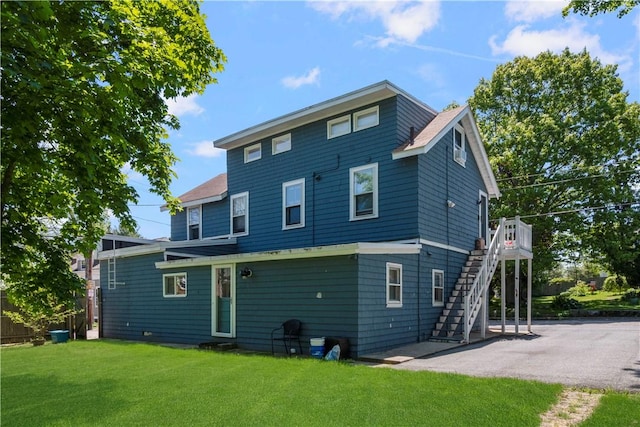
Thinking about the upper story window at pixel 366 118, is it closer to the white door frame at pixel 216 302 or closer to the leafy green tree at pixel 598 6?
the leafy green tree at pixel 598 6

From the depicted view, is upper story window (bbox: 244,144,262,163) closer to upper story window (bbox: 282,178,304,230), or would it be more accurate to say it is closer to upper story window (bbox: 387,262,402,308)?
upper story window (bbox: 282,178,304,230)

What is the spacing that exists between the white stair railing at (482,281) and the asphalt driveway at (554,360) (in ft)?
2.89

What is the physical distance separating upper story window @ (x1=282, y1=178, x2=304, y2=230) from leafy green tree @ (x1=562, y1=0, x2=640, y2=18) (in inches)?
339

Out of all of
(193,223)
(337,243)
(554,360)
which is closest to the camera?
(554,360)

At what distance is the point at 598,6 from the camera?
9289mm

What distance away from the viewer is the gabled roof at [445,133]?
12.3 metres

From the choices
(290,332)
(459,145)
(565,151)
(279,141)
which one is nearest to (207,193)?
(279,141)

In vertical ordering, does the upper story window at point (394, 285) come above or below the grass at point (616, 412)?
above

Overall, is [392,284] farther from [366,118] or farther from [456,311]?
[366,118]

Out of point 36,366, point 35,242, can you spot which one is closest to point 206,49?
point 35,242

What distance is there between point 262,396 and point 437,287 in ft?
27.5

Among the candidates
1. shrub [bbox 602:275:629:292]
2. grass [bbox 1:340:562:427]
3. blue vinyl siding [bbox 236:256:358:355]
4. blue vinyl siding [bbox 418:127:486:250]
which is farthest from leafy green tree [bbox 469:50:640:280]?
grass [bbox 1:340:562:427]

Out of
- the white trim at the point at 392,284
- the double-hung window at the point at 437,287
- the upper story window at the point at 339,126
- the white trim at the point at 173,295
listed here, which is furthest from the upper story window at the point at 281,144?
the double-hung window at the point at 437,287

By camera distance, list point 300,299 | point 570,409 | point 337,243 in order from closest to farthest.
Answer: point 570,409 → point 300,299 → point 337,243
